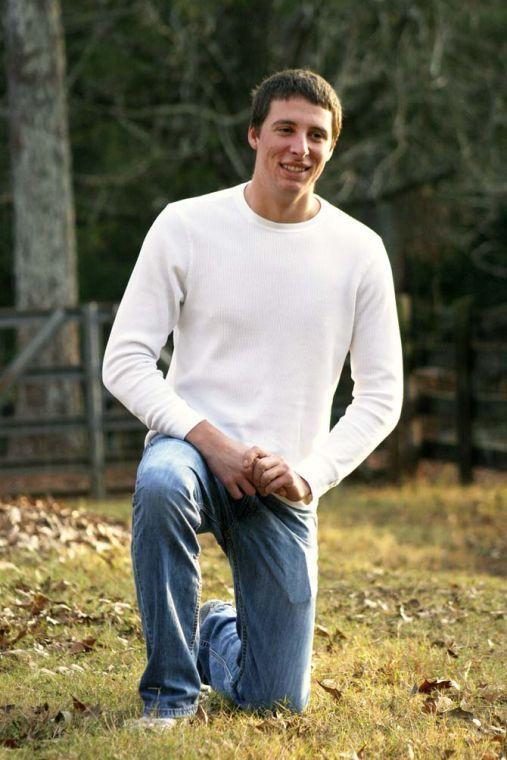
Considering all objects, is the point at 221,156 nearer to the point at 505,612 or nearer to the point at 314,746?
the point at 505,612

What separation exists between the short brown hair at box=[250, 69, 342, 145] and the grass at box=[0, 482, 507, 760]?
2000 mm

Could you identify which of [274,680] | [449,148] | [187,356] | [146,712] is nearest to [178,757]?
[146,712]

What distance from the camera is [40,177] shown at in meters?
13.2

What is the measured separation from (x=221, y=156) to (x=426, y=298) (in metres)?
4.46

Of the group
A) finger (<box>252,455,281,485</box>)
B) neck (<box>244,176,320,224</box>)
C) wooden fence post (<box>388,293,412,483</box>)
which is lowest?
wooden fence post (<box>388,293,412,483</box>)

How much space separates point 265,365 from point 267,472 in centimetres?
41

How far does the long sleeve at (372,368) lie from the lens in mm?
4180

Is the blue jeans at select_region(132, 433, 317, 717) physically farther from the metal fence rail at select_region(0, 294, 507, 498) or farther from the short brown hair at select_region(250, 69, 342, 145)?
the metal fence rail at select_region(0, 294, 507, 498)

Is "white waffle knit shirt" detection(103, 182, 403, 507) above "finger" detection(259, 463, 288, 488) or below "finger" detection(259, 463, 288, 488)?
above

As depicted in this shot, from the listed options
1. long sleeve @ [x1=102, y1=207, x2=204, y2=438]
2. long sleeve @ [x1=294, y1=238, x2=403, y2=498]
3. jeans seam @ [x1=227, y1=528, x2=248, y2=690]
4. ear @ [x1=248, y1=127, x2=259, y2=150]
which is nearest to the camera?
long sleeve @ [x1=102, y1=207, x2=204, y2=438]

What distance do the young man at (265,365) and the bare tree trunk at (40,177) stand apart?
8923mm

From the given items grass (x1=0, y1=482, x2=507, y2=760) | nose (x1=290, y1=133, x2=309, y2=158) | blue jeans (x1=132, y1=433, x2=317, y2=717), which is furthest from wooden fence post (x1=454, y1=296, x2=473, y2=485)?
nose (x1=290, y1=133, x2=309, y2=158)

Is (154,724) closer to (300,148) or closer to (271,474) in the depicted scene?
(271,474)

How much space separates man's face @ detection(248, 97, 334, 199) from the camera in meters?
4.16
